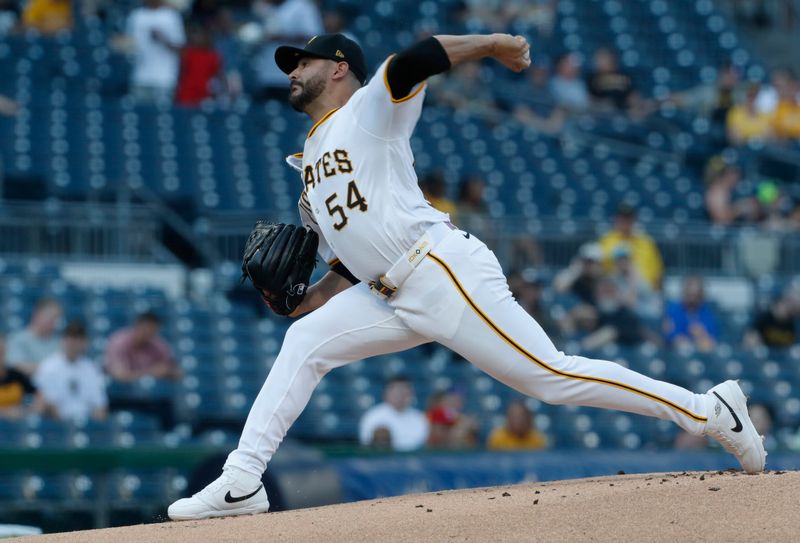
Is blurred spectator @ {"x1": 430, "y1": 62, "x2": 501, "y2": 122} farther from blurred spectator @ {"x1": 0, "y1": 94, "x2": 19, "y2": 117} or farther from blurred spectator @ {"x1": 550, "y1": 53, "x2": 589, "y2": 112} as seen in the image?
blurred spectator @ {"x1": 0, "y1": 94, "x2": 19, "y2": 117}

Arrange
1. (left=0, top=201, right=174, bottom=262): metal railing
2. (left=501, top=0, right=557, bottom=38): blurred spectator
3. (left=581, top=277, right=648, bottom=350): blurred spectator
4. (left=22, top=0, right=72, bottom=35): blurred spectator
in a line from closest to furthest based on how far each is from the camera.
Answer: (left=0, top=201, right=174, bottom=262): metal railing, (left=581, top=277, right=648, bottom=350): blurred spectator, (left=22, top=0, right=72, bottom=35): blurred spectator, (left=501, top=0, right=557, bottom=38): blurred spectator

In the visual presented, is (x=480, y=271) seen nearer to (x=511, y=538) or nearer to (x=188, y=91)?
(x=511, y=538)

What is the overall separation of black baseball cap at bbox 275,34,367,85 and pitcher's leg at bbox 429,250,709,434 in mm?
793

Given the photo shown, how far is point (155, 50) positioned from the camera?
12.1 metres

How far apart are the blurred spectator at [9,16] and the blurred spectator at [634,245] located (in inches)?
224

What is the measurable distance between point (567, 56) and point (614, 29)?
132 cm

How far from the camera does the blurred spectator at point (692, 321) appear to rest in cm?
1066

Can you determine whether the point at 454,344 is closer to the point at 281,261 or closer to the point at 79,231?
the point at 281,261

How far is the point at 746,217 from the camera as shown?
12.3 meters

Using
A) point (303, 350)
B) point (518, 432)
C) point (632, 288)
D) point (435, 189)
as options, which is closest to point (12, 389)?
point (518, 432)

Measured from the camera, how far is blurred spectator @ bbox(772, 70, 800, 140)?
14.0m

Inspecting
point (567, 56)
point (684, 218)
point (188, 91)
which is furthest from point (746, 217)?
point (188, 91)

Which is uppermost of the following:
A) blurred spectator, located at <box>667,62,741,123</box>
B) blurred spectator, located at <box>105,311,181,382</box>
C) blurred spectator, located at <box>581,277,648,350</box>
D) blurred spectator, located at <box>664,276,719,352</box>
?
blurred spectator, located at <box>105,311,181,382</box>

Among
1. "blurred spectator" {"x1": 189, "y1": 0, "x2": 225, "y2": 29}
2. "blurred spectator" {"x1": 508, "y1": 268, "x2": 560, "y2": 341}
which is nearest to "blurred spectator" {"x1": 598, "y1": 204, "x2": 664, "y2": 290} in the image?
"blurred spectator" {"x1": 508, "y1": 268, "x2": 560, "y2": 341}
